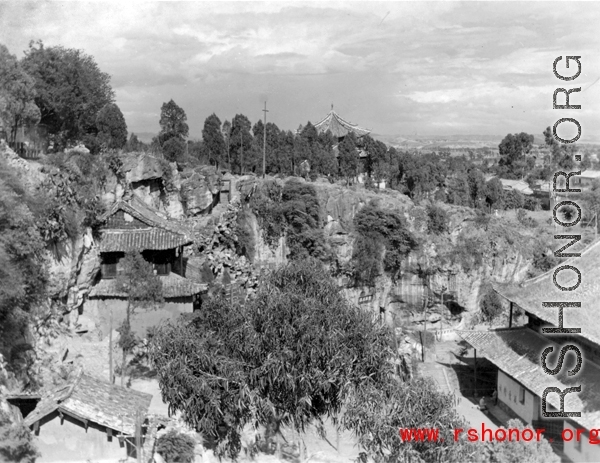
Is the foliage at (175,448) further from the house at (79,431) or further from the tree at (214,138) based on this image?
the tree at (214,138)

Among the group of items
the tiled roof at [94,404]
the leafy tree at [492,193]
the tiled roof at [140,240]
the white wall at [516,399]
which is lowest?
the white wall at [516,399]

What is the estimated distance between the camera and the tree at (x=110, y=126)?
3850 centimetres

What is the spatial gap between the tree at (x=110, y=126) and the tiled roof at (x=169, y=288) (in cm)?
1151

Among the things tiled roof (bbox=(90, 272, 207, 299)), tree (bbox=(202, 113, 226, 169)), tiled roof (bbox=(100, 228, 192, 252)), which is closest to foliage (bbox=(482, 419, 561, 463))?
tiled roof (bbox=(90, 272, 207, 299))

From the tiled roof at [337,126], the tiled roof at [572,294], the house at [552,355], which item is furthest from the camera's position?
the tiled roof at [337,126]

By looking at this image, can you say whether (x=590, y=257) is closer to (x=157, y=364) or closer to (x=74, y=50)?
(x=157, y=364)

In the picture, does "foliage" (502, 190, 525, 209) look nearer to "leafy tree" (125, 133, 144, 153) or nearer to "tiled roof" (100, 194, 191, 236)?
"leafy tree" (125, 133, 144, 153)

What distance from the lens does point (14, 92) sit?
3062 centimetres

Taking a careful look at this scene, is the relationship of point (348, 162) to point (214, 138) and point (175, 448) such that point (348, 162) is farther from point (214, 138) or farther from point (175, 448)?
point (175, 448)

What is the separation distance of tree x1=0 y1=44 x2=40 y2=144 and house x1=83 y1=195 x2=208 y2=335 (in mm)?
6538

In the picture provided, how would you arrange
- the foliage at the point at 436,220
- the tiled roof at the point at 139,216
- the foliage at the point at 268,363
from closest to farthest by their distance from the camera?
the foliage at the point at 268,363, the tiled roof at the point at 139,216, the foliage at the point at 436,220

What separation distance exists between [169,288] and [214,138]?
962 inches

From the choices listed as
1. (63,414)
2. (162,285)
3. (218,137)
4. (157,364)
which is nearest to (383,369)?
(157,364)

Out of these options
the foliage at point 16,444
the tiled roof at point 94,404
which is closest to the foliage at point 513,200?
the tiled roof at point 94,404
